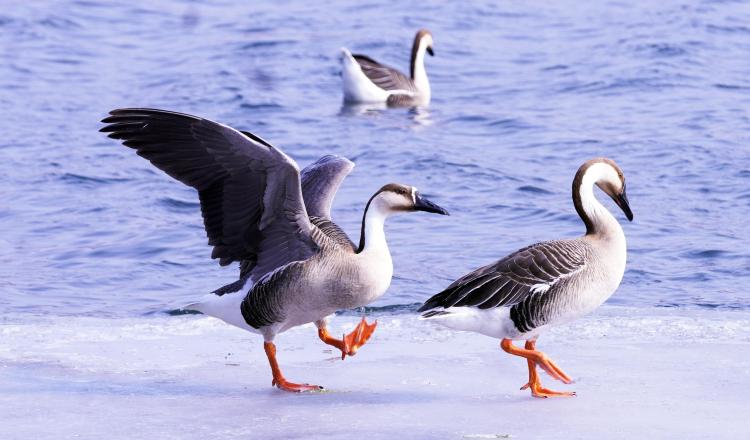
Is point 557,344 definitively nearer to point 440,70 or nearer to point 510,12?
point 440,70

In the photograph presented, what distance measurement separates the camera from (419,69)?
63.5 ft

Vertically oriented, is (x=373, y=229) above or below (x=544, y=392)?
above

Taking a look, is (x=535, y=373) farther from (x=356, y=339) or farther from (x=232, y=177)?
(x=232, y=177)

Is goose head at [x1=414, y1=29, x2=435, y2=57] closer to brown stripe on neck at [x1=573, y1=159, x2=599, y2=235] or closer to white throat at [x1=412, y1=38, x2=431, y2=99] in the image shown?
white throat at [x1=412, y1=38, x2=431, y2=99]

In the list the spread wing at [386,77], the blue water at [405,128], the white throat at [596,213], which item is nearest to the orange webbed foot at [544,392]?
the white throat at [596,213]

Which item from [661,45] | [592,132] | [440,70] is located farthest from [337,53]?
[592,132]

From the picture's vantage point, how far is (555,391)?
6.79 metres

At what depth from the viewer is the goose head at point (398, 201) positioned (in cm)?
724

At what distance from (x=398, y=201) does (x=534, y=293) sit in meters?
0.95

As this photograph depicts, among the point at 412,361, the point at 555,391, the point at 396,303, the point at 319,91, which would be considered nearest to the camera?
the point at 555,391

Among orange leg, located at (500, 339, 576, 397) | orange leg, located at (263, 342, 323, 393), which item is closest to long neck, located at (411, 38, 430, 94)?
orange leg, located at (263, 342, 323, 393)

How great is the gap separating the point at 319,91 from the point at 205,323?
11156 millimetres

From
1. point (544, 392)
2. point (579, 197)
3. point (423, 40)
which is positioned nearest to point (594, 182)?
point (579, 197)

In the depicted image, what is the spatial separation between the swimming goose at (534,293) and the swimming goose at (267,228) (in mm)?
504
